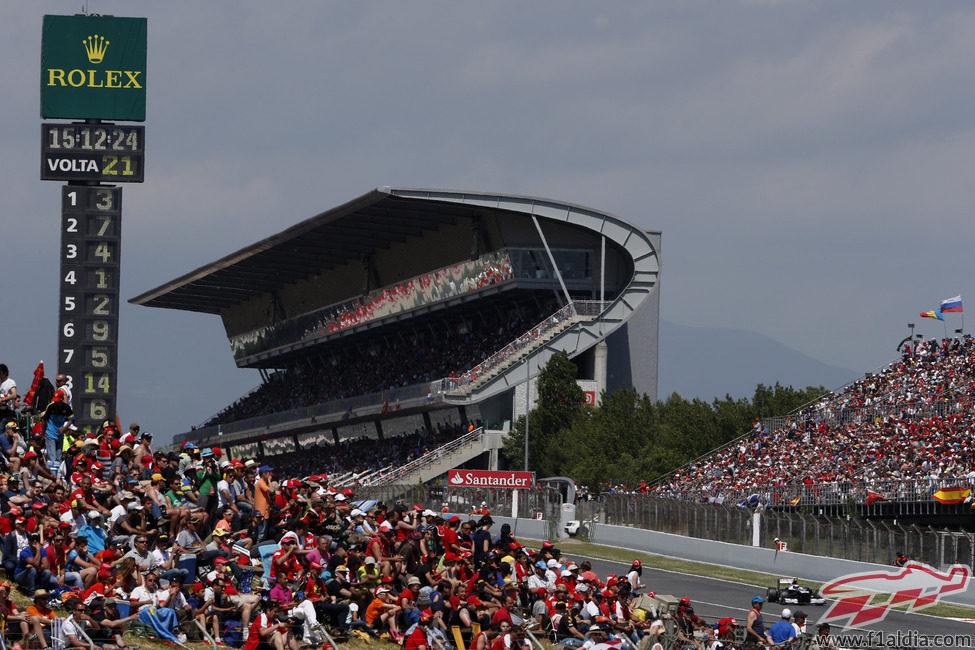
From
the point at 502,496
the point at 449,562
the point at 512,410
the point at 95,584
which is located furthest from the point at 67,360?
the point at 512,410

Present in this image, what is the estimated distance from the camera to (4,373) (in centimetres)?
2741

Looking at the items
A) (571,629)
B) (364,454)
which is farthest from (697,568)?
(364,454)

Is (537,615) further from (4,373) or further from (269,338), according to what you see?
(269,338)

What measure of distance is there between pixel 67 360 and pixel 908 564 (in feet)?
75.7

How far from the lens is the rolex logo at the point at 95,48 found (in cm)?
4634

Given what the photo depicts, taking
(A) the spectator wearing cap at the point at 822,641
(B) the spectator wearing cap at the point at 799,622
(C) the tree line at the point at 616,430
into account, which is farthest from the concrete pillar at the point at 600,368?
(A) the spectator wearing cap at the point at 822,641

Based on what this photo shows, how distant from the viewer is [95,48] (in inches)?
1827

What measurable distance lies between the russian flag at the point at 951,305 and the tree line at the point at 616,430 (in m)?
7.84

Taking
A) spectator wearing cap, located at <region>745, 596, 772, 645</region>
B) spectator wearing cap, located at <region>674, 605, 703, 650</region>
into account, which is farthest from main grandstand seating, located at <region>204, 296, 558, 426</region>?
spectator wearing cap, located at <region>745, 596, 772, 645</region>

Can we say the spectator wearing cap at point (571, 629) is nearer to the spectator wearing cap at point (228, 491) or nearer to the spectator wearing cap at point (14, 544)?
the spectator wearing cap at point (228, 491)

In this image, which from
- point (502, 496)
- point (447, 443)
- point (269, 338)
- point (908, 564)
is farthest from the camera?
point (269, 338)

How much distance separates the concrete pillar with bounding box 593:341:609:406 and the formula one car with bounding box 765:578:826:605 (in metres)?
37.2

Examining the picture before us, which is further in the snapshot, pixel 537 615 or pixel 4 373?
pixel 4 373

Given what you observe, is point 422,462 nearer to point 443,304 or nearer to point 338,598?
point 443,304
